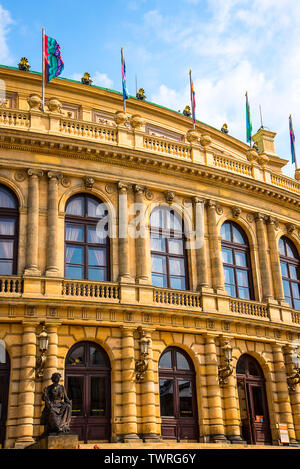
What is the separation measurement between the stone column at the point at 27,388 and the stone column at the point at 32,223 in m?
2.51

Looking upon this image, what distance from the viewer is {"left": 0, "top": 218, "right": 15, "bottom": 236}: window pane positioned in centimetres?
2606

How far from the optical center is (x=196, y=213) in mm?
30031

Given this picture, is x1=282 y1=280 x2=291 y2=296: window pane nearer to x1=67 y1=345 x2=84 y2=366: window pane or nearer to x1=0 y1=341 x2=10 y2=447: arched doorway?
x1=67 y1=345 x2=84 y2=366: window pane

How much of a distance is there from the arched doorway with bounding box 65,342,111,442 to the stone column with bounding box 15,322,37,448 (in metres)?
1.68

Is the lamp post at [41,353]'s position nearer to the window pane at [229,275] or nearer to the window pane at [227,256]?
the window pane at [229,275]

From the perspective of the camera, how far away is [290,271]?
33.6m

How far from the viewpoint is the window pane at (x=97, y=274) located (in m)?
26.8

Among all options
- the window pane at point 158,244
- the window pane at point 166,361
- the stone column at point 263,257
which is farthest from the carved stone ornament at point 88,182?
the stone column at point 263,257

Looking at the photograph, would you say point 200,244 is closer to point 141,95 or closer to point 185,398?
point 185,398

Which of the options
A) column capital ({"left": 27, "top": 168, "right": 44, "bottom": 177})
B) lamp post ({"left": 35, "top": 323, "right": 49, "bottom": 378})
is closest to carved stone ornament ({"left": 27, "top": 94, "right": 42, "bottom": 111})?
column capital ({"left": 27, "top": 168, "right": 44, "bottom": 177})
